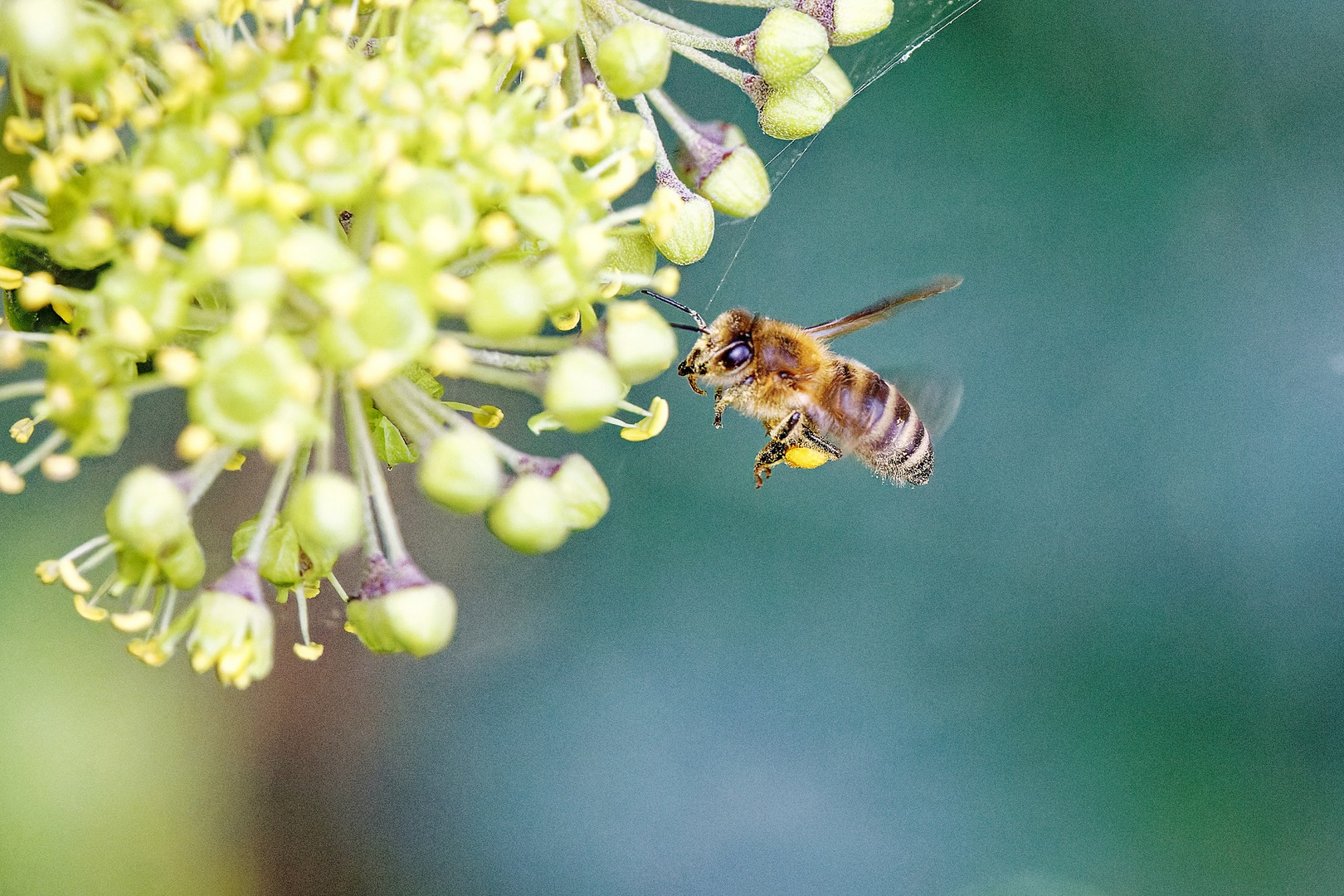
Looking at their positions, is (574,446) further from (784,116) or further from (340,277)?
(340,277)

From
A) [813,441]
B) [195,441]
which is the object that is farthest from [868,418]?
[195,441]

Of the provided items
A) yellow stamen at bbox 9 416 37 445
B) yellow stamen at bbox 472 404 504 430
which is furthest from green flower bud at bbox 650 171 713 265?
yellow stamen at bbox 9 416 37 445

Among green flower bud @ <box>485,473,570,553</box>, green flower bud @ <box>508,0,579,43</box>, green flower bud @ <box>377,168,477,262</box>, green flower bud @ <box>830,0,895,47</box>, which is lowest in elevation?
green flower bud @ <box>485,473,570,553</box>

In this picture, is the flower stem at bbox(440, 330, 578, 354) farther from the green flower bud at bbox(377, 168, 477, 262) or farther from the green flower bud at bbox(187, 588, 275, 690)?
the green flower bud at bbox(187, 588, 275, 690)

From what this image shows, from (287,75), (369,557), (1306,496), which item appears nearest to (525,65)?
(287,75)

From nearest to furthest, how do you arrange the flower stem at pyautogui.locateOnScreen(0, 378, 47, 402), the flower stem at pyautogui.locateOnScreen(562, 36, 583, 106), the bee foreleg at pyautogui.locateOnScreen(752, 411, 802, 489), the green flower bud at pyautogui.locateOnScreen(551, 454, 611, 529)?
1. the flower stem at pyautogui.locateOnScreen(0, 378, 47, 402)
2. the green flower bud at pyautogui.locateOnScreen(551, 454, 611, 529)
3. the flower stem at pyautogui.locateOnScreen(562, 36, 583, 106)
4. the bee foreleg at pyautogui.locateOnScreen(752, 411, 802, 489)

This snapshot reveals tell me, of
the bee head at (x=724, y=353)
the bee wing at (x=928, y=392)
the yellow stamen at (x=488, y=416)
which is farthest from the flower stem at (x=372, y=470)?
the bee wing at (x=928, y=392)
